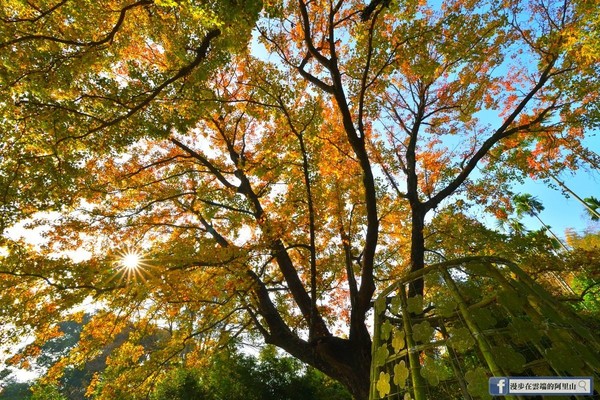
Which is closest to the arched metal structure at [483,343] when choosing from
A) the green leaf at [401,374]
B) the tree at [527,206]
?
the green leaf at [401,374]

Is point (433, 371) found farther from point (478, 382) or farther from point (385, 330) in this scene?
point (385, 330)

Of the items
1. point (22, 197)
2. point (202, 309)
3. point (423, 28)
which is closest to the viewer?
point (22, 197)

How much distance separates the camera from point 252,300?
6176 mm

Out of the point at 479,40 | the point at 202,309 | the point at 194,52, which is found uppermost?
the point at 479,40

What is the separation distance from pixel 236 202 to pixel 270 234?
2.06m

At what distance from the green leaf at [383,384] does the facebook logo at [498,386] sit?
41cm

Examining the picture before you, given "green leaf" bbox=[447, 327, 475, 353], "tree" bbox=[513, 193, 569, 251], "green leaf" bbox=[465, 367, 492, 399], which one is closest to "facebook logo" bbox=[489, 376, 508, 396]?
"green leaf" bbox=[465, 367, 492, 399]

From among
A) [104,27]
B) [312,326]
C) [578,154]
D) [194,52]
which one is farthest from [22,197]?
[578,154]

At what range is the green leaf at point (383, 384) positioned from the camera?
129 centimetres

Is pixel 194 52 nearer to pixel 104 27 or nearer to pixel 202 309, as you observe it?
pixel 104 27

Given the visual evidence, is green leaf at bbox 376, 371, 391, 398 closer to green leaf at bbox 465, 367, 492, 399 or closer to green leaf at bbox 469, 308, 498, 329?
green leaf at bbox 465, 367, 492, 399

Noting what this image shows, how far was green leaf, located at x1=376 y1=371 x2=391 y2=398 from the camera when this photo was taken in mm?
→ 1285

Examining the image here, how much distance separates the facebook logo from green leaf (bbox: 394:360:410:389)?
303 millimetres

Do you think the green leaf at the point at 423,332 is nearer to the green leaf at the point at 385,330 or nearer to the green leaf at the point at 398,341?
the green leaf at the point at 398,341
